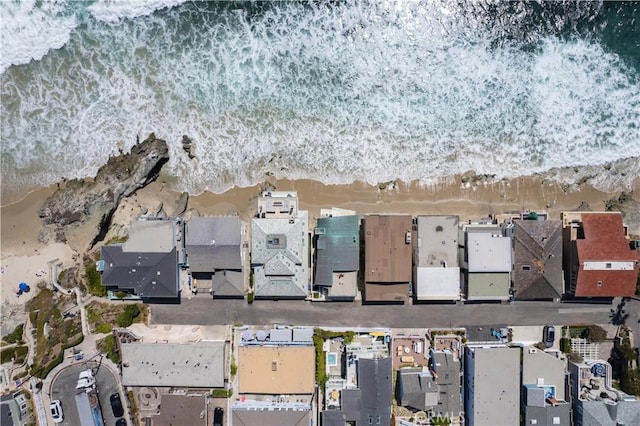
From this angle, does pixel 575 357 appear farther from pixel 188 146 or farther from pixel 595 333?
pixel 188 146

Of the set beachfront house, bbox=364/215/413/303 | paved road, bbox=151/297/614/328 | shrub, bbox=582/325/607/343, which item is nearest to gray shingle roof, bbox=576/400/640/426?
shrub, bbox=582/325/607/343

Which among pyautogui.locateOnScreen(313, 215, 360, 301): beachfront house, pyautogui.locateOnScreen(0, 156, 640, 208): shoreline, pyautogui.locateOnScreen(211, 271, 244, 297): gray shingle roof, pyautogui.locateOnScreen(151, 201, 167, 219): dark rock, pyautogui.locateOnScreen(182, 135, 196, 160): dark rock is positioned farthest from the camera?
pyautogui.locateOnScreen(182, 135, 196, 160): dark rock

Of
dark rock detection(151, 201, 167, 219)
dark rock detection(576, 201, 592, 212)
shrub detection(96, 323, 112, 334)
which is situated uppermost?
dark rock detection(576, 201, 592, 212)

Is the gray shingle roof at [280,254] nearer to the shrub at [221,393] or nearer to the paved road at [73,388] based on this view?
the shrub at [221,393]

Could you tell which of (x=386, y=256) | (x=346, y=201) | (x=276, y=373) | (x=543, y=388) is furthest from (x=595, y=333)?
(x=276, y=373)

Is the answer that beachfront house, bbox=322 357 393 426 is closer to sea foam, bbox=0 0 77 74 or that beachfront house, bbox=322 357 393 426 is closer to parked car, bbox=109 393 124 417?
parked car, bbox=109 393 124 417

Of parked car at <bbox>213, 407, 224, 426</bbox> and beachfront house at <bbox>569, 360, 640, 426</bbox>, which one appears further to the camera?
parked car at <bbox>213, 407, 224, 426</bbox>

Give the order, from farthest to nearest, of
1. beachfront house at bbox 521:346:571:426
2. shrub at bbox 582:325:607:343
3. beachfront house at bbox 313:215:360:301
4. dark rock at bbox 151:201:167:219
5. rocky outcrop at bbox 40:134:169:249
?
dark rock at bbox 151:201:167:219, rocky outcrop at bbox 40:134:169:249, shrub at bbox 582:325:607:343, beachfront house at bbox 521:346:571:426, beachfront house at bbox 313:215:360:301

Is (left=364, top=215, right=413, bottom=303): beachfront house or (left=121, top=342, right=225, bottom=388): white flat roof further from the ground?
(left=364, top=215, right=413, bottom=303): beachfront house

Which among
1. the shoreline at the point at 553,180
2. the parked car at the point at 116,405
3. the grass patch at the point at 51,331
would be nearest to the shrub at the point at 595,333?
the shoreline at the point at 553,180
